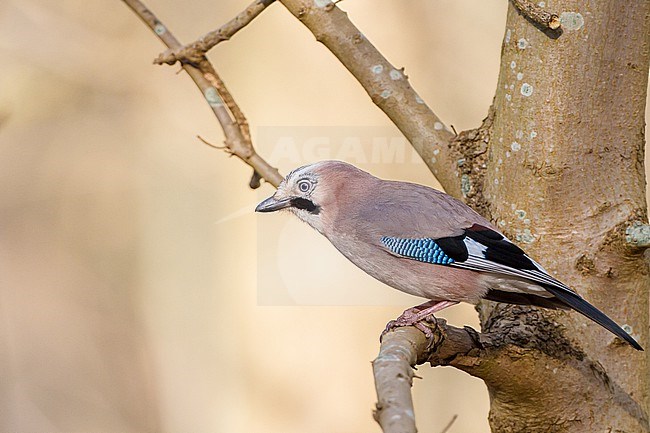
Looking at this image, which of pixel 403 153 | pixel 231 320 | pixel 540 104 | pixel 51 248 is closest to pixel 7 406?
pixel 51 248

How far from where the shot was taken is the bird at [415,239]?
4.76ft

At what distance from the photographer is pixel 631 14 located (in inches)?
58.6

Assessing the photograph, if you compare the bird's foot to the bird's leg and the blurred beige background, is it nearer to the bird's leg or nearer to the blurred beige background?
the bird's leg

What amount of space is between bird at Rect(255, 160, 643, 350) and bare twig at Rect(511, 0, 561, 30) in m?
0.33

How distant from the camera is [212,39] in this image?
190 centimetres

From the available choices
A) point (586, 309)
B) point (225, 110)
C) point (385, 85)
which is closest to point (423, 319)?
point (586, 309)

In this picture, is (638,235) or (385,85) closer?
(638,235)

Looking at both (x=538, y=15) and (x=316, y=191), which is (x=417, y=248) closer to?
(x=316, y=191)

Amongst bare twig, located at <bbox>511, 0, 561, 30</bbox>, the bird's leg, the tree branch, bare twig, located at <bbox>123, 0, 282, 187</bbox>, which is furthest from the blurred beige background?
bare twig, located at <bbox>511, 0, 561, 30</bbox>

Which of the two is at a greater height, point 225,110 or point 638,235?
point 225,110

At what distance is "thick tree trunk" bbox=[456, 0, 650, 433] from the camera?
1482 millimetres

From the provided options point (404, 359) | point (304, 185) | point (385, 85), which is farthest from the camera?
point (385, 85)

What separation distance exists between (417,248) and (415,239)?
2 cm

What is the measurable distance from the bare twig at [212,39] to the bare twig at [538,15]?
608mm
